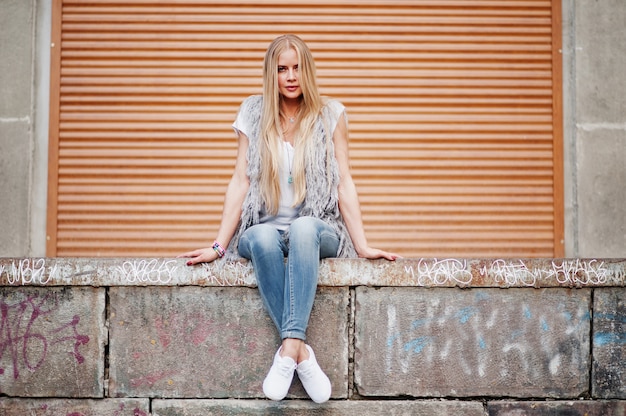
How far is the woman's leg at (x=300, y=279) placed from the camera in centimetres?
359

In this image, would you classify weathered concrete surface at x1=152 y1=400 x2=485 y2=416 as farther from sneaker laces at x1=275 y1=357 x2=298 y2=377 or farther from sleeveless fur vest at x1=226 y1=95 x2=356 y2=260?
sleeveless fur vest at x1=226 y1=95 x2=356 y2=260

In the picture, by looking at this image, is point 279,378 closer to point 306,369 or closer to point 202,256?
point 306,369

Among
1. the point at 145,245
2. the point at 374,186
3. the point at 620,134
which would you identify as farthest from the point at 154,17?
the point at 620,134

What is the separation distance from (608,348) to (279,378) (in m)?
1.82

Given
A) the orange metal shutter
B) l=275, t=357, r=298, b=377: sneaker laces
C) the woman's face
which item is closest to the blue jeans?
l=275, t=357, r=298, b=377: sneaker laces

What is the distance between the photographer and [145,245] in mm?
5891

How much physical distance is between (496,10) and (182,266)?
3.72 metres

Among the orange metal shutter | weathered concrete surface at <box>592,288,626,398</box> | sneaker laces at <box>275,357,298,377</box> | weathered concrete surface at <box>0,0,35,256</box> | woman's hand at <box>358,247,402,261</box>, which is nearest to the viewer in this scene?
sneaker laces at <box>275,357,298,377</box>

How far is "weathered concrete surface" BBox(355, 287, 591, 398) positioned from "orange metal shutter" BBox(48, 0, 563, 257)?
2009mm

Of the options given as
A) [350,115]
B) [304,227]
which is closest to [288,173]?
[304,227]

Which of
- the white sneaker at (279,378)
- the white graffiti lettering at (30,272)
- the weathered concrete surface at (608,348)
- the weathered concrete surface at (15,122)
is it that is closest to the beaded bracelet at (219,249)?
the white sneaker at (279,378)

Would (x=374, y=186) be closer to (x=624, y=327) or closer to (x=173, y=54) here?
(x=173, y=54)

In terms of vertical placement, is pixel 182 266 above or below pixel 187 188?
below

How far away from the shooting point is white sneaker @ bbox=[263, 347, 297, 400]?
3568mm
